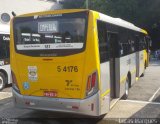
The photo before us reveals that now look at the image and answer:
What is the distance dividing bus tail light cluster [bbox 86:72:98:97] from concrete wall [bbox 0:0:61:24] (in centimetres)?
3658

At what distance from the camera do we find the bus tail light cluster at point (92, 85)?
296 inches

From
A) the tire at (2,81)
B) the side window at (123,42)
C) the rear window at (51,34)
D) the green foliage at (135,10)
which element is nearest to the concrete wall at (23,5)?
the green foliage at (135,10)

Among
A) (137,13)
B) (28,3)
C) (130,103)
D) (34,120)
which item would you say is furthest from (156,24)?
(34,120)

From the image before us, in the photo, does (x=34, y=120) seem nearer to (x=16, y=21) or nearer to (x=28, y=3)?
(x=16, y=21)

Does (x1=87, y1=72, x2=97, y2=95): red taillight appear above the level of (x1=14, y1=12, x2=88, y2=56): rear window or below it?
below

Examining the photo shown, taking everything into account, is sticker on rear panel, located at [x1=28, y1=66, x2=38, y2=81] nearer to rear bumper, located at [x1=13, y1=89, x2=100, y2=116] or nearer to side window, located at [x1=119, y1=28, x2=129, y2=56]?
rear bumper, located at [x1=13, y1=89, x2=100, y2=116]

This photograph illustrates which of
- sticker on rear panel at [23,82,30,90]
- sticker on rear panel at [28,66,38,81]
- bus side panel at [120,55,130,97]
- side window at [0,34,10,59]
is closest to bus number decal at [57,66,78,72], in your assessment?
sticker on rear panel at [28,66,38,81]

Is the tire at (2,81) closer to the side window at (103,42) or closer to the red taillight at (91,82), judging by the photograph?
the side window at (103,42)

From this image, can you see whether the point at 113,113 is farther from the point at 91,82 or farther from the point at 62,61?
the point at 62,61

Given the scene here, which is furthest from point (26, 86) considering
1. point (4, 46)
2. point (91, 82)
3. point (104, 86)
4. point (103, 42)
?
point (4, 46)

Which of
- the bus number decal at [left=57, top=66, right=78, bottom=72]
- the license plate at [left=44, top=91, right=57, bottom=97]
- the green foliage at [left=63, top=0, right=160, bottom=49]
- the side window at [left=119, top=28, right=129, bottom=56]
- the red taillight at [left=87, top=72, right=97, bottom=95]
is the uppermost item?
the green foliage at [left=63, top=0, right=160, bottom=49]

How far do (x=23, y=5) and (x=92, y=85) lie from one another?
41.2m

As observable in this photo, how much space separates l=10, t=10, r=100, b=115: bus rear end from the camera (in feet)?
24.7

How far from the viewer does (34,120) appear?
8852 millimetres
